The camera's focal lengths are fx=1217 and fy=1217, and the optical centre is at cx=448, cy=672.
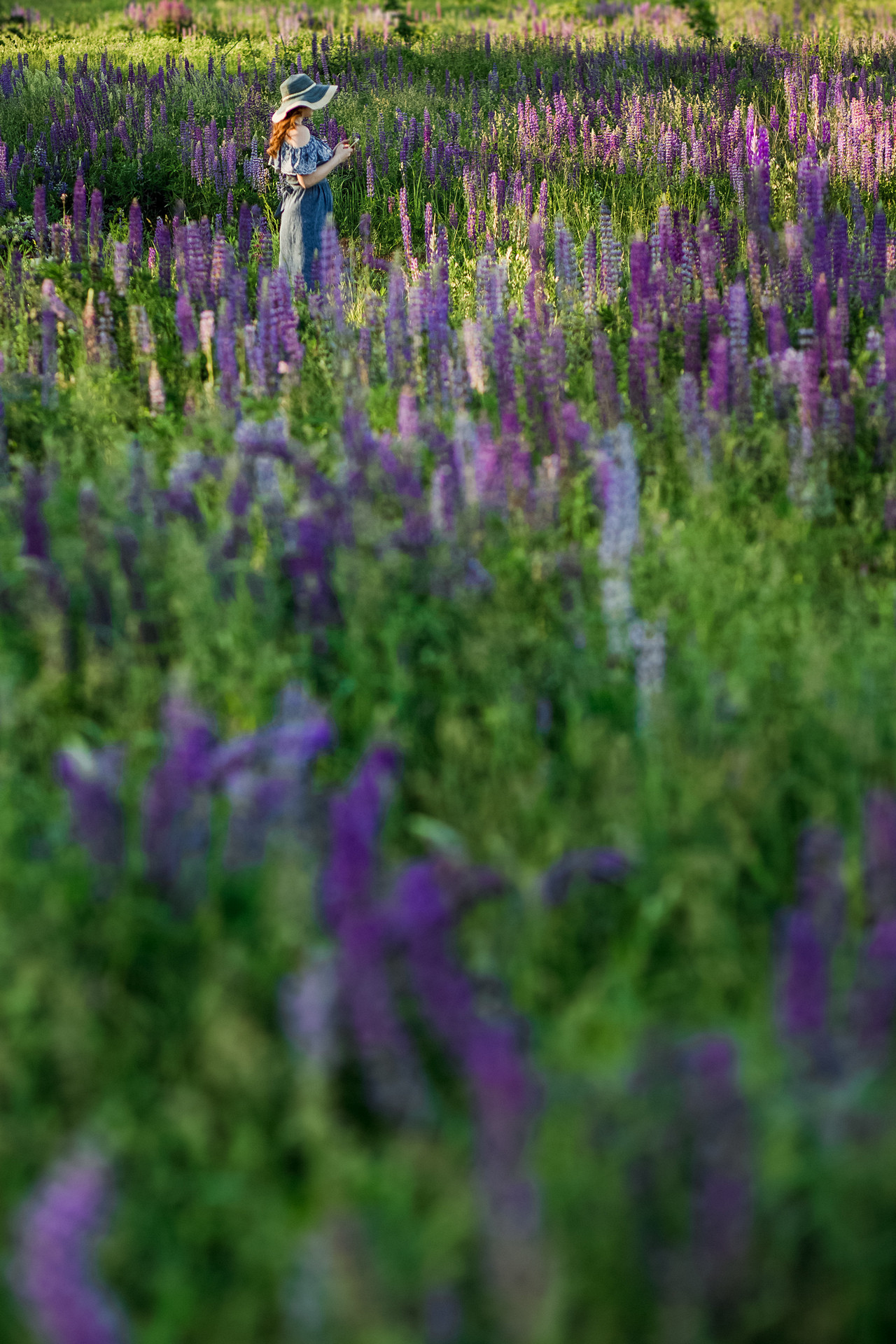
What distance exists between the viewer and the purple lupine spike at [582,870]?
2068 mm

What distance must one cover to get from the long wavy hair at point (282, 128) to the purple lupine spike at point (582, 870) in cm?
598

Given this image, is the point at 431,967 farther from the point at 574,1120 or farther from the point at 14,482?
the point at 14,482

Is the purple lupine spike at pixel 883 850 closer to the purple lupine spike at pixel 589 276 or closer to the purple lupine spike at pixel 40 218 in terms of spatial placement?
the purple lupine spike at pixel 589 276

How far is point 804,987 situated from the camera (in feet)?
5.16

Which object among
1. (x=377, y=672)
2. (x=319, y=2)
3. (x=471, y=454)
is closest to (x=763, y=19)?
(x=319, y=2)

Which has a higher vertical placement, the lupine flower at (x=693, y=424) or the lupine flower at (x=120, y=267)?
the lupine flower at (x=120, y=267)

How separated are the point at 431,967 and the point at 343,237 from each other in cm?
698

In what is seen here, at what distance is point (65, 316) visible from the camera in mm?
5168

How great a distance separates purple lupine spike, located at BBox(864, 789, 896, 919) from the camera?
1.88 metres

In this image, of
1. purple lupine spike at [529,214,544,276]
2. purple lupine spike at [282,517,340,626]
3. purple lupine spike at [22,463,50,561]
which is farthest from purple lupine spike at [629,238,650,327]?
purple lupine spike at [22,463,50,561]

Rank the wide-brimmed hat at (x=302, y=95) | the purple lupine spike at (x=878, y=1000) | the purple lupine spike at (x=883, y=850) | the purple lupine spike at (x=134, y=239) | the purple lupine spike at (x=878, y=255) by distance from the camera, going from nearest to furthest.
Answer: the purple lupine spike at (x=878, y=1000)
the purple lupine spike at (x=883, y=850)
the purple lupine spike at (x=878, y=255)
the purple lupine spike at (x=134, y=239)
the wide-brimmed hat at (x=302, y=95)

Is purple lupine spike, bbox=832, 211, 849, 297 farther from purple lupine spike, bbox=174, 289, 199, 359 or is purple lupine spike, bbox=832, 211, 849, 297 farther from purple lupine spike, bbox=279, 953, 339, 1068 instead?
purple lupine spike, bbox=279, 953, 339, 1068

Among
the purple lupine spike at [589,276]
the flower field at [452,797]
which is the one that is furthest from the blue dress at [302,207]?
the purple lupine spike at [589,276]

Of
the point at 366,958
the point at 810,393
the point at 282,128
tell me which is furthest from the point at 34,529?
the point at 282,128
